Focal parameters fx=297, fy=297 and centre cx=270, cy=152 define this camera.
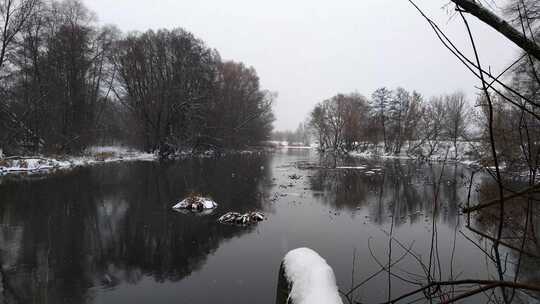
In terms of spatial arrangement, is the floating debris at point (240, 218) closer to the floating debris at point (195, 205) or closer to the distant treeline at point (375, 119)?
the floating debris at point (195, 205)

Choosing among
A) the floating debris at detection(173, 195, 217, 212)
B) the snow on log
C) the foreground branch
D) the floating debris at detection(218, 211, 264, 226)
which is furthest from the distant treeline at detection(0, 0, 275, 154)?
the foreground branch

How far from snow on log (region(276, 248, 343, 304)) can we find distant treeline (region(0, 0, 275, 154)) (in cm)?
2762

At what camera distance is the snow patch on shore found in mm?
2105

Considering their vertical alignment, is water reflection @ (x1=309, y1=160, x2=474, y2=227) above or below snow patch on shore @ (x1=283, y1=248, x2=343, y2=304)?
below

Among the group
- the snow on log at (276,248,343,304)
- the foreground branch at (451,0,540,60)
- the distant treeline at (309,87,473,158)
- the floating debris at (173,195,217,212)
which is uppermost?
the distant treeline at (309,87,473,158)

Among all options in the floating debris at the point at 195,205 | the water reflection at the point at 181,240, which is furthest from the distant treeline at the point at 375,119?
the floating debris at the point at 195,205

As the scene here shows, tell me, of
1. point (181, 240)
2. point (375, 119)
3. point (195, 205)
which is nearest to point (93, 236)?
point (181, 240)

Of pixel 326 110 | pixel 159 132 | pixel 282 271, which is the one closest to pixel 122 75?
pixel 159 132

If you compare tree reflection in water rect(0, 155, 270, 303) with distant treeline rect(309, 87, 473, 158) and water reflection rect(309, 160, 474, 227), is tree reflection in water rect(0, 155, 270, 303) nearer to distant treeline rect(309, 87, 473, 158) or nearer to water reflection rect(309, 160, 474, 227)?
→ water reflection rect(309, 160, 474, 227)

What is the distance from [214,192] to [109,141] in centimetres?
3542

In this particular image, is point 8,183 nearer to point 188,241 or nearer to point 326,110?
point 188,241

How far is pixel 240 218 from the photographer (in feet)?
33.2

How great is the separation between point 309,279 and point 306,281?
3 cm

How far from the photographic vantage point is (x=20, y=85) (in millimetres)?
25203
